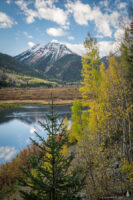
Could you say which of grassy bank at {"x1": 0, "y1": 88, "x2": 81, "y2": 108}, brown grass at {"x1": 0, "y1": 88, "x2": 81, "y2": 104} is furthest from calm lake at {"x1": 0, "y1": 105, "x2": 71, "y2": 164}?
brown grass at {"x1": 0, "y1": 88, "x2": 81, "y2": 104}

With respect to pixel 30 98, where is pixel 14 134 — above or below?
below

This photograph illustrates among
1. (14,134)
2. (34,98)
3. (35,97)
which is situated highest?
(35,97)

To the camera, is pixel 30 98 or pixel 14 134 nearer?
pixel 14 134

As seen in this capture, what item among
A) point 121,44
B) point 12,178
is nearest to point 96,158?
point 121,44

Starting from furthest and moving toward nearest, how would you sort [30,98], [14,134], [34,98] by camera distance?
[34,98] → [30,98] → [14,134]

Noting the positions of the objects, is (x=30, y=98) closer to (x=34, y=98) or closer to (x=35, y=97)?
(x=34, y=98)

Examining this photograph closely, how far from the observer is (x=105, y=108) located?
9.23 meters

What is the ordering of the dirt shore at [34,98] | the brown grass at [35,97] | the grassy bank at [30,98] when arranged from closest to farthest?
the grassy bank at [30,98], the dirt shore at [34,98], the brown grass at [35,97]

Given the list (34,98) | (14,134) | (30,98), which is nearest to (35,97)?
(34,98)

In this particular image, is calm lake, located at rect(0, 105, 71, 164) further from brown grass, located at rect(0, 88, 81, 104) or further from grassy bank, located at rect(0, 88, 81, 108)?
brown grass, located at rect(0, 88, 81, 104)

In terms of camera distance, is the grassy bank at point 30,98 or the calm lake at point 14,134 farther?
the grassy bank at point 30,98

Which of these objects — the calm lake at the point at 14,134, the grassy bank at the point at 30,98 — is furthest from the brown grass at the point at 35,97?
the calm lake at the point at 14,134

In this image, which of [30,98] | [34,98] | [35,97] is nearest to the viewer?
[30,98]

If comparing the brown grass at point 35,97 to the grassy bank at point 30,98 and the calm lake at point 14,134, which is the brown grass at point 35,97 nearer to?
the grassy bank at point 30,98
